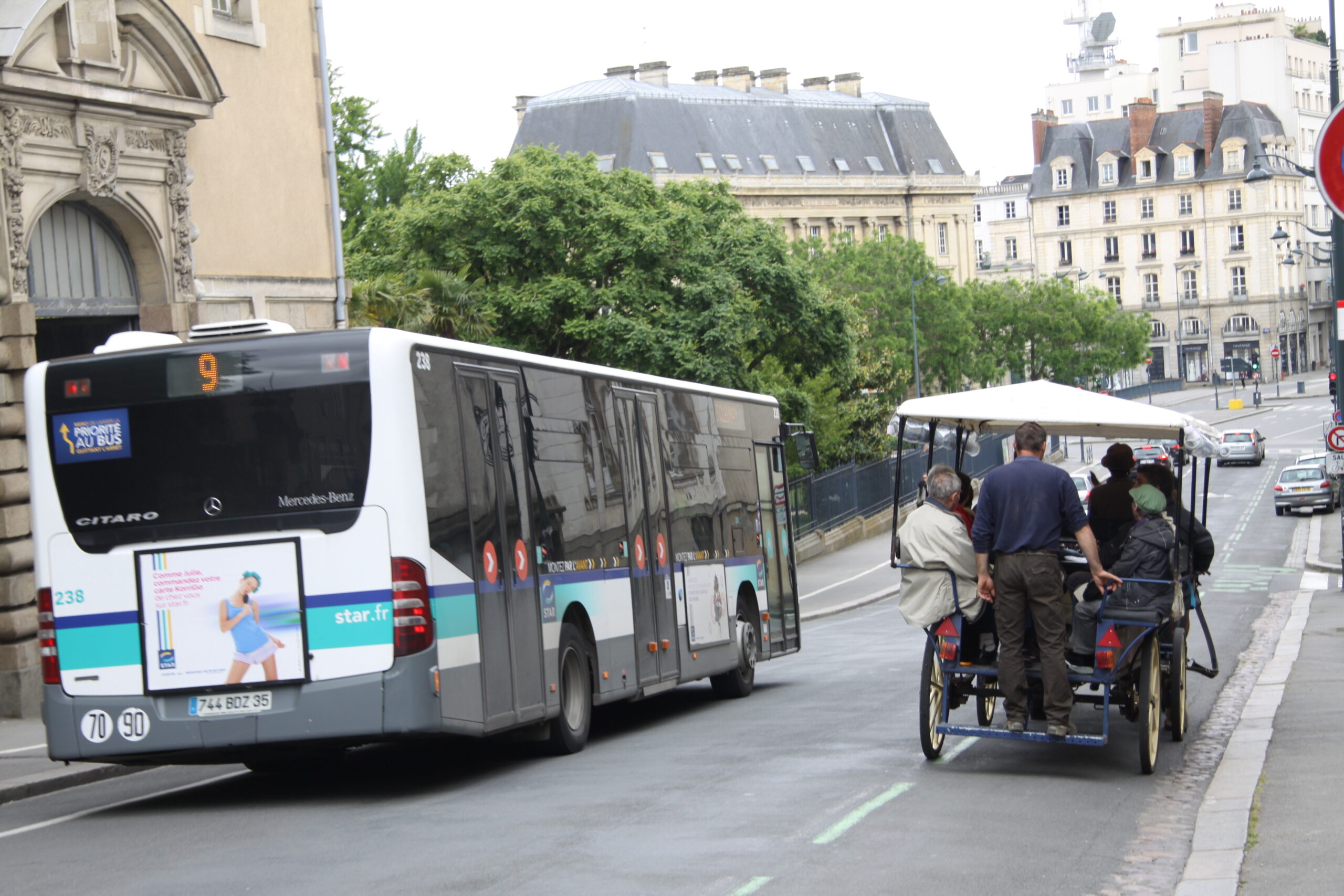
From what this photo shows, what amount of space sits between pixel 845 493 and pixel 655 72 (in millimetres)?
60558

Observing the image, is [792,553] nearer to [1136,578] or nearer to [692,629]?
[692,629]

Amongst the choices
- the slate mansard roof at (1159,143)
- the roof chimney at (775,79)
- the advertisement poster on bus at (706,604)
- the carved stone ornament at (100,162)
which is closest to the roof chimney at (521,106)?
the roof chimney at (775,79)

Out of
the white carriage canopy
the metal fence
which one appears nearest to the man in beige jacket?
the white carriage canopy

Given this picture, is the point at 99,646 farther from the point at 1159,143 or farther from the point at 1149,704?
the point at 1159,143

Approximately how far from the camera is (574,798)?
1041 cm

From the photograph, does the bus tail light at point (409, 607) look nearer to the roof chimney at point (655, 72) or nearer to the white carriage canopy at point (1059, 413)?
the white carriage canopy at point (1059, 413)

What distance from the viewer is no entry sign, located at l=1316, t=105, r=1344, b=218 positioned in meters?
7.02

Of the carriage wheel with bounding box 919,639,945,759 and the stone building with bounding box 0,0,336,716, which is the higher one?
the stone building with bounding box 0,0,336,716

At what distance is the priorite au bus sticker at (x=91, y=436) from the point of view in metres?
11.0

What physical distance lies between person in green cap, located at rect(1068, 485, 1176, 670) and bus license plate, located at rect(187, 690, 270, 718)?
510cm

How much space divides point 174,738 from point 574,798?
2578mm

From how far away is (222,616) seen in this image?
1075 cm

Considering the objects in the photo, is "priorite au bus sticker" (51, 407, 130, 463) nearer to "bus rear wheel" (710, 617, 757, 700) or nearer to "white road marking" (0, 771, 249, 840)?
"white road marking" (0, 771, 249, 840)

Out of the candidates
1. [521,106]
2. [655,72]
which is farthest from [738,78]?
[521,106]
